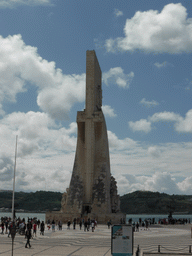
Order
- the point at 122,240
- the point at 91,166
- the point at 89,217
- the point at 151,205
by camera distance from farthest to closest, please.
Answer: the point at 151,205
the point at 91,166
the point at 89,217
the point at 122,240

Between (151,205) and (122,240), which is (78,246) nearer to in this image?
(122,240)

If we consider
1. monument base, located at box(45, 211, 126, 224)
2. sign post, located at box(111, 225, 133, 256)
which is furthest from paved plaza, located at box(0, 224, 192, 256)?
monument base, located at box(45, 211, 126, 224)

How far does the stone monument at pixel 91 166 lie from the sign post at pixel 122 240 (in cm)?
2676

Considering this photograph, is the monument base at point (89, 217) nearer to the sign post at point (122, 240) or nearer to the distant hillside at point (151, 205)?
the sign post at point (122, 240)

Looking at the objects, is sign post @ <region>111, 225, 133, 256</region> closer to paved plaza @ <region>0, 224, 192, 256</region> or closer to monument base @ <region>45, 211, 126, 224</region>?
paved plaza @ <region>0, 224, 192, 256</region>

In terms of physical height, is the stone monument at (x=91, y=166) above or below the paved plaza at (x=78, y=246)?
above

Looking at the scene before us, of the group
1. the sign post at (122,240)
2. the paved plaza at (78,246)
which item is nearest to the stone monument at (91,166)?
the paved plaza at (78,246)

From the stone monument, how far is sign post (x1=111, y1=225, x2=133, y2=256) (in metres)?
26.8

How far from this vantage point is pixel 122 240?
10.3 meters

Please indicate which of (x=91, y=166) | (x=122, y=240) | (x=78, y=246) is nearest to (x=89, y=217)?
(x=91, y=166)

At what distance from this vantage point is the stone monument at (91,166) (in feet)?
124

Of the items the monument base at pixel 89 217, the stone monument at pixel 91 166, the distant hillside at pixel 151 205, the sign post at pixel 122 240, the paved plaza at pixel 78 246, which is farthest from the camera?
the distant hillside at pixel 151 205

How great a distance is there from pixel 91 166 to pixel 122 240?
29.2 metres

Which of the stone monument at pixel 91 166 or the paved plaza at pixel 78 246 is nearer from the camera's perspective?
the paved plaza at pixel 78 246
